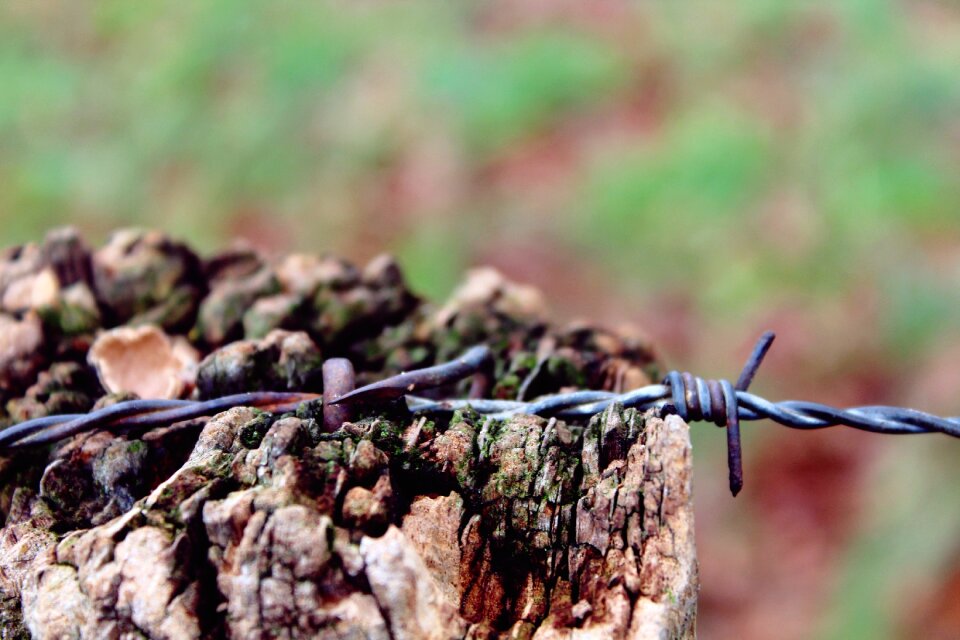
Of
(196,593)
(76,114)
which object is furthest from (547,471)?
(76,114)

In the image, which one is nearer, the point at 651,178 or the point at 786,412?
the point at 786,412

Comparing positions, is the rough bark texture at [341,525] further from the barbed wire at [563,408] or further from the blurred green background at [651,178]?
the blurred green background at [651,178]

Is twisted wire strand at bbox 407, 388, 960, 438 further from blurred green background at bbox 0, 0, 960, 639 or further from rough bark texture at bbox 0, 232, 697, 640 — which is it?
blurred green background at bbox 0, 0, 960, 639

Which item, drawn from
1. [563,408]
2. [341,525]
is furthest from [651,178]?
[341,525]

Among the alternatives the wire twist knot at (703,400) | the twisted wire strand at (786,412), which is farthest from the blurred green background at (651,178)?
the wire twist knot at (703,400)

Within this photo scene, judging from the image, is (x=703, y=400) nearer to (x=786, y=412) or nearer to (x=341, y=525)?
(x=786, y=412)

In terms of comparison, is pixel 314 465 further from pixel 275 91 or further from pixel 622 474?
pixel 275 91
